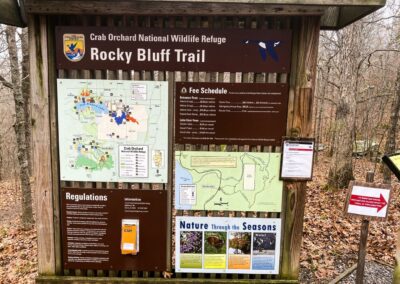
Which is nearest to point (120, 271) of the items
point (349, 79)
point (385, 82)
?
point (349, 79)

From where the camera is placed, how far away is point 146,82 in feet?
10.5

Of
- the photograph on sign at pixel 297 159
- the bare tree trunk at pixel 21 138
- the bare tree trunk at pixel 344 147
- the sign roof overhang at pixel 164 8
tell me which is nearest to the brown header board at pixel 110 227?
the photograph on sign at pixel 297 159

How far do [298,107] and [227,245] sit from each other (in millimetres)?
1593

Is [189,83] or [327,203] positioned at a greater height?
[189,83]

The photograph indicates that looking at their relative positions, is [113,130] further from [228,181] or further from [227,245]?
[227,245]

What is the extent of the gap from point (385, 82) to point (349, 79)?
6.24 meters

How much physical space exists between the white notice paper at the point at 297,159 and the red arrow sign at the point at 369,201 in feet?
1.97

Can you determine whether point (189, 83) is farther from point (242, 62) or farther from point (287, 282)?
point (287, 282)

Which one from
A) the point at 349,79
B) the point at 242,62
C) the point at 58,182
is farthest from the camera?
the point at 349,79

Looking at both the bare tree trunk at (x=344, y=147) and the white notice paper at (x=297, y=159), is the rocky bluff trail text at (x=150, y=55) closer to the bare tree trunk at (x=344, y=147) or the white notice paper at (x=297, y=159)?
the white notice paper at (x=297, y=159)

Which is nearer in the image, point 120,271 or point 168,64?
point 168,64

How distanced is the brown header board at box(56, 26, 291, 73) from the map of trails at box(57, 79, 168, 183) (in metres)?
0.20

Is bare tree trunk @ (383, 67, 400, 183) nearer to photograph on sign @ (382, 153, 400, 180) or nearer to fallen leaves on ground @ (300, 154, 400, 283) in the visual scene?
fallen leaves on ground @ (300, 154, 400, 283)

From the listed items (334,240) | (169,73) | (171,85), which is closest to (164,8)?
(169,73)
